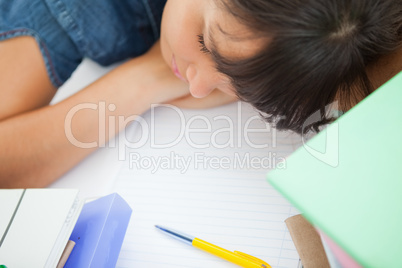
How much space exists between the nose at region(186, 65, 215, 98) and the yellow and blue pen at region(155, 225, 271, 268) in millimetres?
185

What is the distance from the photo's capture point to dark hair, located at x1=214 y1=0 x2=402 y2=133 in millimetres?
415

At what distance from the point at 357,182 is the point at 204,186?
0.32 metres

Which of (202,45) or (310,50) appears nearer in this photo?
(310,50)

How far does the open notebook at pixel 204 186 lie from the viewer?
0.56m

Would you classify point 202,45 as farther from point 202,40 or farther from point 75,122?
point 75,122

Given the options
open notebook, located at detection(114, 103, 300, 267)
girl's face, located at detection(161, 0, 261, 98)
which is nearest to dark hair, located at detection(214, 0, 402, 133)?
girl's face, located at detection(161, 0, 261, 98)

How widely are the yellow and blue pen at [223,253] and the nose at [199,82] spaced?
0.18 metres

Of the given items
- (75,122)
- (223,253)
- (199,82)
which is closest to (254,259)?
(223,253)

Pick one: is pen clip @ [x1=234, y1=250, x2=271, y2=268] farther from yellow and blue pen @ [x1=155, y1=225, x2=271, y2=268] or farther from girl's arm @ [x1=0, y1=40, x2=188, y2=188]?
girl's arm @ [x1=0, y1=40, x2=188, y2=188]

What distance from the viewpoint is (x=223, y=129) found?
0.70m

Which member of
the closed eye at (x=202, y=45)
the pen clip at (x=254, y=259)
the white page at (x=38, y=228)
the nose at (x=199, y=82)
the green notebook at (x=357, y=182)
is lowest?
the pen clip at (x=254, y=259)

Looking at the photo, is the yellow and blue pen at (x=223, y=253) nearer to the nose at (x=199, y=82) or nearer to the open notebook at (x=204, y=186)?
the open notebook at (x=204, y=186)

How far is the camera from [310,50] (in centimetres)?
42

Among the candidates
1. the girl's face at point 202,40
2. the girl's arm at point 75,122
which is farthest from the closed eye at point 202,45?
the girl's arm at point 75,122
